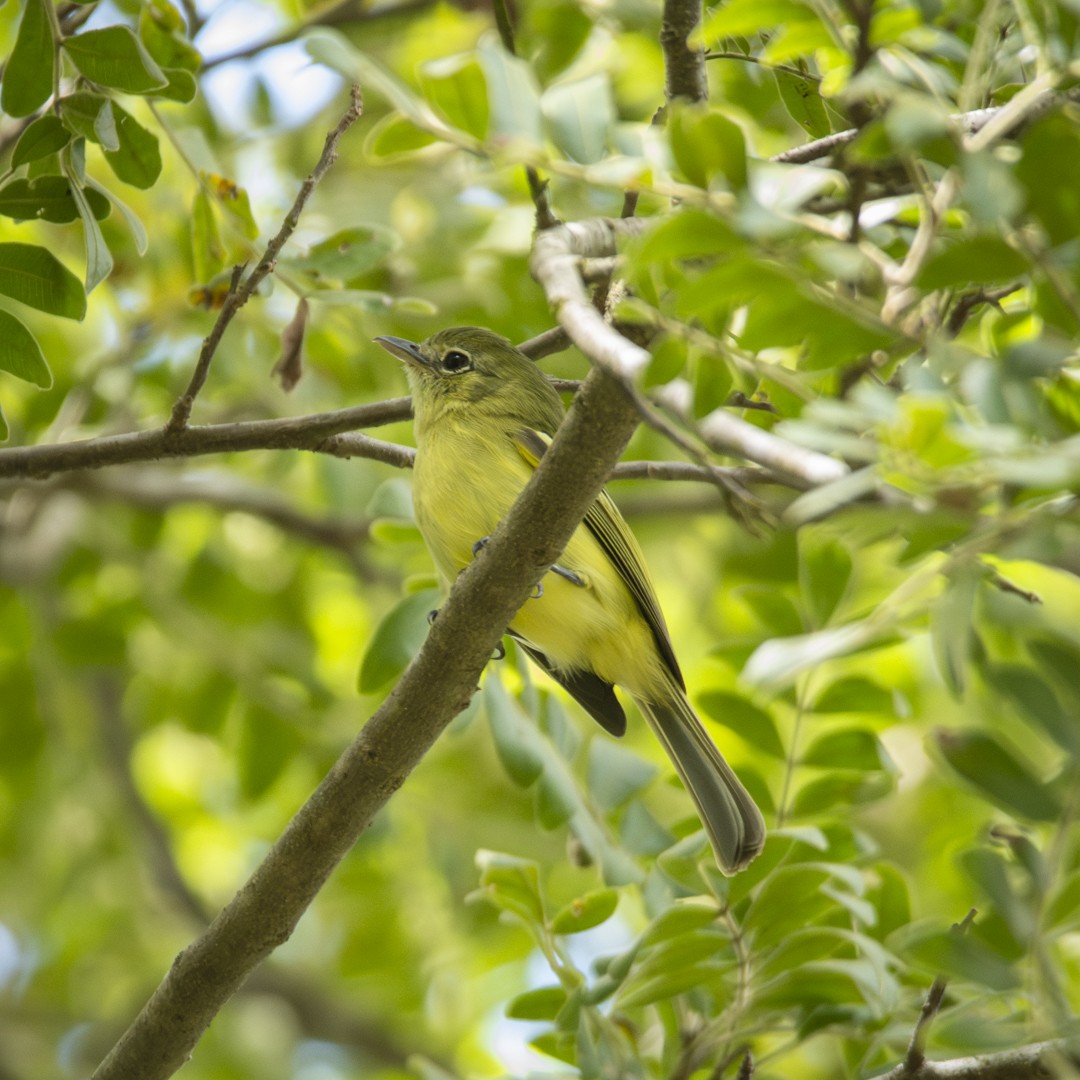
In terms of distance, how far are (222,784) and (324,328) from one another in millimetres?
2904

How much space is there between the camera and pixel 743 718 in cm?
342

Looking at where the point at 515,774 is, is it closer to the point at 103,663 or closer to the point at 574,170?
the point at 574,170

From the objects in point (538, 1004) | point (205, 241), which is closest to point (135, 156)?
point (205, 241)

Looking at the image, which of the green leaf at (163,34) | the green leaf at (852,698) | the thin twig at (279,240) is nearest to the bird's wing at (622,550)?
the green leaf at (852,698)

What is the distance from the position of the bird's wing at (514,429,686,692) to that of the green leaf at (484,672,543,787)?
30.8 inches

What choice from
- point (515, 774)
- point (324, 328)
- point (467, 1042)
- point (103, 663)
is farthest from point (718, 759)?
point (467, 1042)

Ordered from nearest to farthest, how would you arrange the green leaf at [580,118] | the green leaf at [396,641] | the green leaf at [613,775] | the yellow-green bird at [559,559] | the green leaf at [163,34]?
the green leaf at [580,118] → the green leaf at [163,34] → the green leaf at [613,775] → the green leaf at [396,641] → the yellow-green bird at [559,559]

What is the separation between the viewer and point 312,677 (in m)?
4.96

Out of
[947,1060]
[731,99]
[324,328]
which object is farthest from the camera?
A: [324,328]

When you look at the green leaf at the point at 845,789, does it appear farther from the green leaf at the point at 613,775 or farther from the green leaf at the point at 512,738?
the green leaf at the point at 512,738

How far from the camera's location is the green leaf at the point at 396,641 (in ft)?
11.4

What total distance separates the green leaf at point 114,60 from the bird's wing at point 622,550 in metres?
1.70

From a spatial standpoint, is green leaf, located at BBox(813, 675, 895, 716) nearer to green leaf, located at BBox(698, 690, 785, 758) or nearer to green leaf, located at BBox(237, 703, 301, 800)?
green leaf, located at BBox(698, 690, 785, 758)

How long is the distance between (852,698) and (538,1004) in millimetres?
1063
